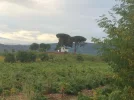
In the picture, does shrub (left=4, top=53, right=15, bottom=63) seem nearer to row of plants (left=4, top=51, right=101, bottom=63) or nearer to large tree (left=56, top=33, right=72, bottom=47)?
row of plants (left=4, top=51, right=101, bottom=63)

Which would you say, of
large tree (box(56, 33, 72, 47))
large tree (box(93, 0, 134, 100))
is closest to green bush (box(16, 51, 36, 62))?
large tree (box(56, 33, 72, 47))

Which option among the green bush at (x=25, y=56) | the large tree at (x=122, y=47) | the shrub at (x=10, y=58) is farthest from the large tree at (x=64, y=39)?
the large tree at (x=122, y=47)

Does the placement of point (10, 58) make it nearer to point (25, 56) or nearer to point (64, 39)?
point (25, 56)

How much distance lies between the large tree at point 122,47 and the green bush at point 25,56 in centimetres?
3932

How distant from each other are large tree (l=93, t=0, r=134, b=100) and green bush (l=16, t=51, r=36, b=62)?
39.3 m

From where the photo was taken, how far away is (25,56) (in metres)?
46.7

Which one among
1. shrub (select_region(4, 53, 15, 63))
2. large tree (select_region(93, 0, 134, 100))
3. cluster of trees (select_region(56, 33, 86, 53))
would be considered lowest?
shrub (select_region(4, 53, 15, 63))

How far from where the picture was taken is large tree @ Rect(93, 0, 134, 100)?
6.75 m

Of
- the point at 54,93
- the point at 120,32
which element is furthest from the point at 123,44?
the point at 54,93

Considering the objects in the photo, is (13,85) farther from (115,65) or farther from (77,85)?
(115,65)

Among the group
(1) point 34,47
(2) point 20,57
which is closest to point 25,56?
(2) point 20,57

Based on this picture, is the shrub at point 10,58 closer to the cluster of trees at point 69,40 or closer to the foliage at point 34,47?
the cluster of trees at point 69,40

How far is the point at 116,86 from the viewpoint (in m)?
7.71

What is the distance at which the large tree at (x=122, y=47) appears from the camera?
22.2ft
